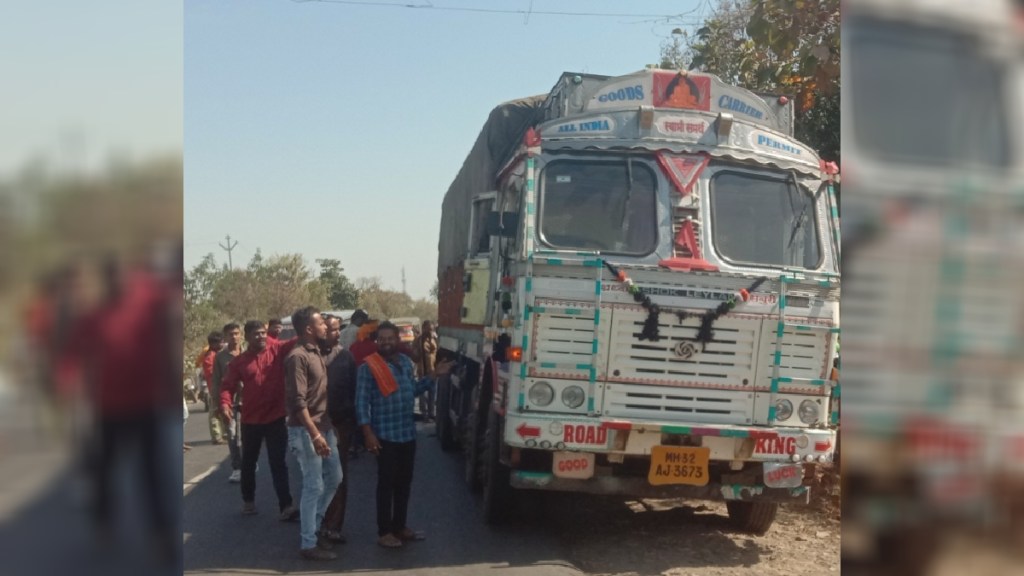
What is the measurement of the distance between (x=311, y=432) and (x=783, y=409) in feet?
10.5

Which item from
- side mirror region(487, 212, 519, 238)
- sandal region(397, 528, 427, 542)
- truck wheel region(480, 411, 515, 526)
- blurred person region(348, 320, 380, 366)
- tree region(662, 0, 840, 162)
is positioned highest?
tree region(662, 0, 840, 162)

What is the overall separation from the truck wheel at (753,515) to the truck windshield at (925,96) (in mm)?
6119

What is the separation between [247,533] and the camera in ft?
23.1

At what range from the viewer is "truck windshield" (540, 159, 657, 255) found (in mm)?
6359

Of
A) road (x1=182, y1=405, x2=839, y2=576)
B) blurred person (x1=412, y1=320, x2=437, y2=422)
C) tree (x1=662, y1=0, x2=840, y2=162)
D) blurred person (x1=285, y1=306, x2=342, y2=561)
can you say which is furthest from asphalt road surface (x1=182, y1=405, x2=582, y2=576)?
blurred person (x1=412, y1=320, x2=437, y2=422)

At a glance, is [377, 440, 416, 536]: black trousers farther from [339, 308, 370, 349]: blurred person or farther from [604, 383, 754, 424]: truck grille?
[339, 308, 370, 349]: blurred person

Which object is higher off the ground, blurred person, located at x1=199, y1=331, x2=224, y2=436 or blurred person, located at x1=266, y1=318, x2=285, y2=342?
blurred person, located at x1=266, y1=318, x2=285, y2=342

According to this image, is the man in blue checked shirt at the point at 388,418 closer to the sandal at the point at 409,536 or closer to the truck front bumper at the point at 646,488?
the sandal at the point at 409,536

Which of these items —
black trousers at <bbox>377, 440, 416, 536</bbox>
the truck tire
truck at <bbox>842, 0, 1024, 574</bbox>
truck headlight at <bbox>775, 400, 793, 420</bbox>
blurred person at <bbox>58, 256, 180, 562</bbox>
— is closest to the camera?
truck at <bbox>842, 0, 1024, 574</bbox>

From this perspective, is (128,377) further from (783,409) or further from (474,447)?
(474,447)

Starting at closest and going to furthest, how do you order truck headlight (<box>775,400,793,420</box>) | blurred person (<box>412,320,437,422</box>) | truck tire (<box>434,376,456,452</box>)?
truck headlight (<box>775,400,793,420</box>) < truck tire (<box>434,376,456,452</box>) < blurred person (<box>412,320,437,422</box>)

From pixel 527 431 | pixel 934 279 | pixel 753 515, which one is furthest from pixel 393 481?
pixel 934 279

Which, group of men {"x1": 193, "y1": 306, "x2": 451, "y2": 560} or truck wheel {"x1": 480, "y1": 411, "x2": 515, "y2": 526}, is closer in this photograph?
group of men {"x1": 193, "y1": 306, "x2": 451, "y2": 560}

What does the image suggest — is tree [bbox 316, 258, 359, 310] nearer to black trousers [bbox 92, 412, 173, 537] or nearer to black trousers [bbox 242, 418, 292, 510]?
black trousers [bbox 242, 418, 292, 510]
